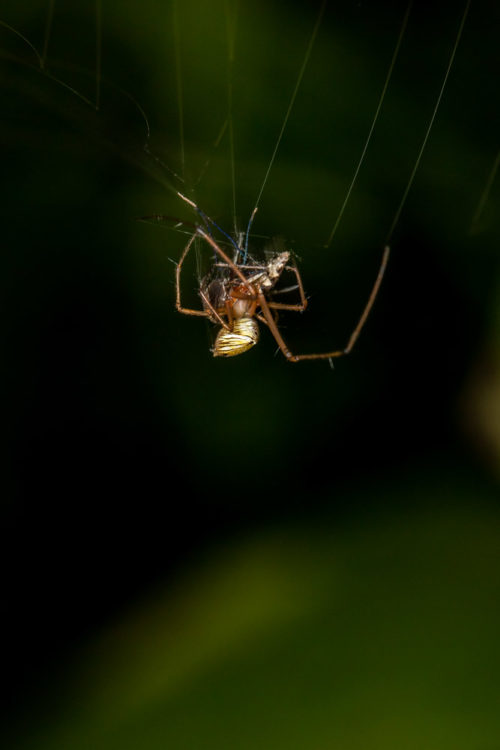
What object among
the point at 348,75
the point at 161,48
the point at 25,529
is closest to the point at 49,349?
the point at 25,529

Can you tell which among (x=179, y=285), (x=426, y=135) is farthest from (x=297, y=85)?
(x=179, y=285)

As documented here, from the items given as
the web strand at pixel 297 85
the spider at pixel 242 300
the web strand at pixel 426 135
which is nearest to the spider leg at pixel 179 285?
the spider at pixel 242 300

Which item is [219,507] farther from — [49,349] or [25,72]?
[25,72]

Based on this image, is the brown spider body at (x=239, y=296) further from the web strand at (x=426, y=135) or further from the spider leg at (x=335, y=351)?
the web strand at (x=426, y=135)

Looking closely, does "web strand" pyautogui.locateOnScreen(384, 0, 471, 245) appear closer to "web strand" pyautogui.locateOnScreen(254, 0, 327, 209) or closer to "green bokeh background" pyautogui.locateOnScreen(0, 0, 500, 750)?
"green bokeh background" pyautogui.locateOnScreen(0, 0, 500, 750)

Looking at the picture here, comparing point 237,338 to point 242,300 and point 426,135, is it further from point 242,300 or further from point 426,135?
point 426,135
